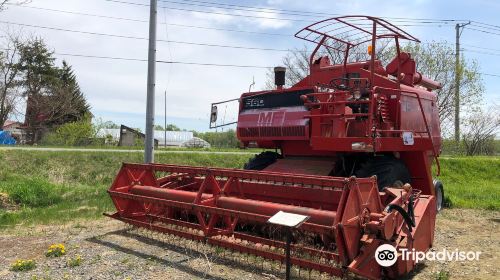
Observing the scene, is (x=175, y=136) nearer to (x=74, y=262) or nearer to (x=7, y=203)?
(x=7, y=203)

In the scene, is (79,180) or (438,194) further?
(79,180)

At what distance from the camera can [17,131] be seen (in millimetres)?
49125

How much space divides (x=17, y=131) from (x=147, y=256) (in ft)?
162

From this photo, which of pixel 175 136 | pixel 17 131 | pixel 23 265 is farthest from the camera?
pixel 175 136

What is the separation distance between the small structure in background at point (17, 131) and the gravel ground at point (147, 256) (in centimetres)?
3562

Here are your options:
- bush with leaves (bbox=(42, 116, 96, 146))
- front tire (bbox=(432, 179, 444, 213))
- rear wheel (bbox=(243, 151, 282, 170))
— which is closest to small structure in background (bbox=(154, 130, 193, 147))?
bush with leaves (bbox=(42, 116, 96, 146))

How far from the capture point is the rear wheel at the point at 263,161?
26.1 feet

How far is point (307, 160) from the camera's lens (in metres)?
7.14

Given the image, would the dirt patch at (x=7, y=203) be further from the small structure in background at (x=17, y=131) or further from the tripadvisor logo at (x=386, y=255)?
the small structure in background at (x=17, y=131)

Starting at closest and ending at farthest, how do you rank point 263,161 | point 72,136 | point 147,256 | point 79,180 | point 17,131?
point 147,256, point 263,161, point 79,180, point 72,136, point 17,131

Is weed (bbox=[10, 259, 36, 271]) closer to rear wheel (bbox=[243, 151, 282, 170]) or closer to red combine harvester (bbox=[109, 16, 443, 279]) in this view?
red combine harvester (bbox=[109, 16, 443, 279])

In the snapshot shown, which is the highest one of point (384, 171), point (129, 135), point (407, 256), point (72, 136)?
point (129, 135)

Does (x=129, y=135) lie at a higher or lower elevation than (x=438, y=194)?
higher

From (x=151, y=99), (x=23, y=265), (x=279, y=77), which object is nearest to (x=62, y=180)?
(x=151, y=99)
